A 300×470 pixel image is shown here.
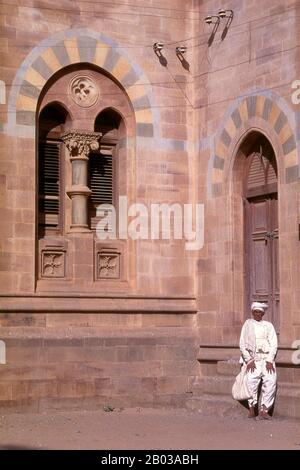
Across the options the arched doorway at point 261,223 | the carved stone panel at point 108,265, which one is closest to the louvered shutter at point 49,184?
the carved stone panel at point 108,265

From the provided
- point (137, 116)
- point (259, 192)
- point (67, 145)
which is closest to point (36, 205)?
point (67, 145)

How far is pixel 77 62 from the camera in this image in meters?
18.4

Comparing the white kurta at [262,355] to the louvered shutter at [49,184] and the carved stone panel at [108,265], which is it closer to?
the carved stone panel at [108,265]

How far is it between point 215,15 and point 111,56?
2.06 meters

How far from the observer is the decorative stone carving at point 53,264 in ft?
59.1

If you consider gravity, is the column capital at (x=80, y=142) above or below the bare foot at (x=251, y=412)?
above

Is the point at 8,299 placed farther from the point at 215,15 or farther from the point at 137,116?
the point at 215,15

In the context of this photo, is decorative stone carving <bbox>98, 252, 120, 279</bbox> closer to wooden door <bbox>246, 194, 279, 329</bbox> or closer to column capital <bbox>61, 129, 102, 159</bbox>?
column capital <bbox>61, 129, 102, 159</bbox>

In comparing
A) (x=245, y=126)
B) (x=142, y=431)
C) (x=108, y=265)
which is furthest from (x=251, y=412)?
(x=245, y=126)

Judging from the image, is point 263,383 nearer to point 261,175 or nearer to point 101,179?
point 261,175

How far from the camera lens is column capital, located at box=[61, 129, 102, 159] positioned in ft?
60.3

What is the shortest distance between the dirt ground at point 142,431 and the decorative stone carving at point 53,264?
2514 millimetres

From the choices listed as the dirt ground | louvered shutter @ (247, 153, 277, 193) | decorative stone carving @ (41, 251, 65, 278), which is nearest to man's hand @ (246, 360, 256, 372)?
the dirt ground

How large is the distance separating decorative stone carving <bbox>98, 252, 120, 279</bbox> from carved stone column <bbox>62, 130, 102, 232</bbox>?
0.62 m
